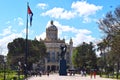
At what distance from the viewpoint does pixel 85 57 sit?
144500 mm

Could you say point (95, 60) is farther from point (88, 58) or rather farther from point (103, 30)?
point (103, 30)

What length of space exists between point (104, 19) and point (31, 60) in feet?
194

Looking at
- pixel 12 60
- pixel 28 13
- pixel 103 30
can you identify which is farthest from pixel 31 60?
pixel 28 13

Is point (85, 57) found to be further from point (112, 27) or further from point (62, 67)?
point (112, 27)

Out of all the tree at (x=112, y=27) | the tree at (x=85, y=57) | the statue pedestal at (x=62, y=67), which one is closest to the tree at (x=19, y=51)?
the tree at (x=85, y=57)

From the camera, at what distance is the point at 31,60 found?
129 meters

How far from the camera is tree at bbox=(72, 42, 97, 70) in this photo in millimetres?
139750

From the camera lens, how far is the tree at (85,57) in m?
140

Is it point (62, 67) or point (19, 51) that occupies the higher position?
point (19, 51)

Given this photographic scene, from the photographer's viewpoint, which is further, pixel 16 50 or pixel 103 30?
pixel 16 50

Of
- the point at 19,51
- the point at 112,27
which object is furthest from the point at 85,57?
the point at 112,27

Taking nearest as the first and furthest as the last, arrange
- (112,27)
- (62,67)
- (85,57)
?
1. (112,27)
2. (62,67)
3. (85,57)

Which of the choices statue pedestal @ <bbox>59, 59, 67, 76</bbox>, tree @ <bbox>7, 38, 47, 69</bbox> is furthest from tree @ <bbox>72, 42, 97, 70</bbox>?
statue pedestal @ <bbox>59, 59, 67, 76</bbox>

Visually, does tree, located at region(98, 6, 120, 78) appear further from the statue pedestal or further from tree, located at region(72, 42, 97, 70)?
tree, located at region(72, 42, 97, 70)
